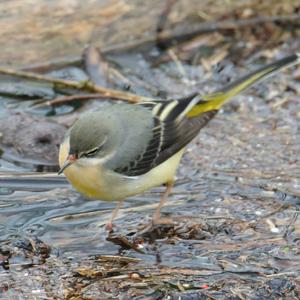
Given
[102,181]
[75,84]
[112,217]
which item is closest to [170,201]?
[112,217]

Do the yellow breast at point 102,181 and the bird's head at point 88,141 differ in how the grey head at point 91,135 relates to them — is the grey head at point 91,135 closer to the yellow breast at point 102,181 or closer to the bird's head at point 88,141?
the bird's head at point 88,141

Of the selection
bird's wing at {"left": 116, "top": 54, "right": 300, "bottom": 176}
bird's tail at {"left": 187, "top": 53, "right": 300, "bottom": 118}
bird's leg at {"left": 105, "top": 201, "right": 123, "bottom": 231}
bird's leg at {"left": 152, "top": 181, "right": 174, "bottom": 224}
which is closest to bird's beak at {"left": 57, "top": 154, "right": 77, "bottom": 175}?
bird's wing at {"left": 116, "top": 54, "right": 300, "bottom": 176}

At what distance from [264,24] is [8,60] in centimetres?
297

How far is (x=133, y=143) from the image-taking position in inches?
253

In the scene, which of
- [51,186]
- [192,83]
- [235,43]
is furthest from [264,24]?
[51,186]

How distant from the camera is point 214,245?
6.30 meters

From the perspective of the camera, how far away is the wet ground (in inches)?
227

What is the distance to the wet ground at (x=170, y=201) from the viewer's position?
19.0ft

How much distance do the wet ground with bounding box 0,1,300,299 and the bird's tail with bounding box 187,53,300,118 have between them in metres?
0.68

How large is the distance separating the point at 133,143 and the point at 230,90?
105 centimetres

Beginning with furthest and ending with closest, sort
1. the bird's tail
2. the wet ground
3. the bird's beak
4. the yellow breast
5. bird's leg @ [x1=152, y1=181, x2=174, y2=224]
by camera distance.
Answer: the bird's tail < bird's leg @ [x1=152, y1=181, x2=174, y2=224] < the yellow breast < the bird's beak < the wet ground

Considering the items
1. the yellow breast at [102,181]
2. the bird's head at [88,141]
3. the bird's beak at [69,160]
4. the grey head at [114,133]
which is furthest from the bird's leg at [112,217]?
the bird's beak at [69,160]

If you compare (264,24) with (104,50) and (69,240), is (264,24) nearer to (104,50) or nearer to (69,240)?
(104,50)

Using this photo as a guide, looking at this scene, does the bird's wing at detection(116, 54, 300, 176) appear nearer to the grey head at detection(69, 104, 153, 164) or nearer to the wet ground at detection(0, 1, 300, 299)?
the grey head at detection(69, 104, 153, 164)
